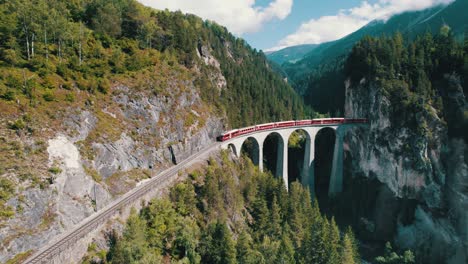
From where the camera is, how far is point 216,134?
218ft

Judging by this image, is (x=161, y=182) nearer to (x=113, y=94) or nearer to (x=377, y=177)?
(x=113, y=94)

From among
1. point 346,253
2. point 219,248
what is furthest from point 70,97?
point 346,253

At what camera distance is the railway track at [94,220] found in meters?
27.7

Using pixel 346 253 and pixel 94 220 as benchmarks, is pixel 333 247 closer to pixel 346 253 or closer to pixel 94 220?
pixel 346 253

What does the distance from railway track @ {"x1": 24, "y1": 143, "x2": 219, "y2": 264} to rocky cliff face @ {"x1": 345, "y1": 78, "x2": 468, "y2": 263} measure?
4980 cm

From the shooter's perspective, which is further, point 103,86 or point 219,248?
point 103,86

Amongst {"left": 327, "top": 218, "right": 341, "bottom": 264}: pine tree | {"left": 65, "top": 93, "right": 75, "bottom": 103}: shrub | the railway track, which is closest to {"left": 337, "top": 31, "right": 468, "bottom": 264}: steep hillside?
{"left": 327, "top": 218, "right": 341, "bottom": 264}: pine tree

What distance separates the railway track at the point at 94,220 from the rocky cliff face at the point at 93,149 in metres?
0.73

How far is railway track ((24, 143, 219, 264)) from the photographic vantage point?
2767 centimetres

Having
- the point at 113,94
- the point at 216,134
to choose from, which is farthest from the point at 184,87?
the point at 113,94

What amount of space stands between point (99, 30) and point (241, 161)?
40.4 meters

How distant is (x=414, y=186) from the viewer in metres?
66.4

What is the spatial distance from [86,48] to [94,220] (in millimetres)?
34974

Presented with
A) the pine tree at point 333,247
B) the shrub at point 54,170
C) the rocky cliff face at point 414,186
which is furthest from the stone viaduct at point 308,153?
the shrub at point 54,170
